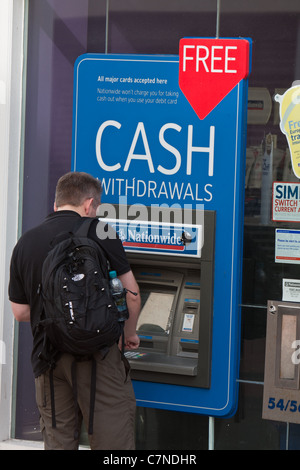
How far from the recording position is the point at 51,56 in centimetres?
426

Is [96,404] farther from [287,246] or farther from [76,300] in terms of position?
[287,246]

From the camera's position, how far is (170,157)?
3791 mm

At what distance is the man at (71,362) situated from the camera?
3111mm

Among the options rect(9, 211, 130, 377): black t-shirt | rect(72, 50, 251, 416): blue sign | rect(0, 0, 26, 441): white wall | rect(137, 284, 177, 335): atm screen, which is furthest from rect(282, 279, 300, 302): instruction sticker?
rect(0, 0, 26, 441): white wall

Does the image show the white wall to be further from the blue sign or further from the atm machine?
the atm machine

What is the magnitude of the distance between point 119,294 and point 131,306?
0.72ft

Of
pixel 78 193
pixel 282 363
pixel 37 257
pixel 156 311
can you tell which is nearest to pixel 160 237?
pixel 156 311

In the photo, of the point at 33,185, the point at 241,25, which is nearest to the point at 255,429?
the point at 33,185

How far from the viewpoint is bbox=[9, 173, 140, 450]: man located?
10.2ft

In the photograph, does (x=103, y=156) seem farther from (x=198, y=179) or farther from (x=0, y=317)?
(x=0, y=317)

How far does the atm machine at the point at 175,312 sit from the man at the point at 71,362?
1.66ft

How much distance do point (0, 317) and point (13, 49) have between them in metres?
1.61

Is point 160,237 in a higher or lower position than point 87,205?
lower
